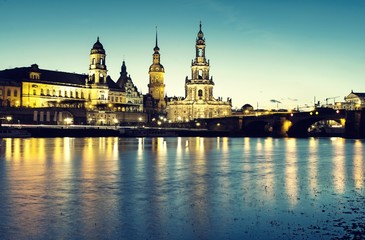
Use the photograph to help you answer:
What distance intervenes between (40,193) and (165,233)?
33.9 ft

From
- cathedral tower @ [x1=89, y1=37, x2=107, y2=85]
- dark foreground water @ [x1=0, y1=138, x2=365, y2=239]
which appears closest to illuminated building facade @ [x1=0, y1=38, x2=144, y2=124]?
cathedral tower @ [x1=89, y1=37, x2=107, y2=85]

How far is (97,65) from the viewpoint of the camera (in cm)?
18625

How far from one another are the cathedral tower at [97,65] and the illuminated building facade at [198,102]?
30.4 metres

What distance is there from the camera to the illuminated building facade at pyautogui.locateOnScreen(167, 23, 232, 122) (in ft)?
633

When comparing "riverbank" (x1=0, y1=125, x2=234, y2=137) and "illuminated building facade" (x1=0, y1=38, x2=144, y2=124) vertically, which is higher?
"illuminated building facade" (x1=0, y1=38, x2=144, y2=124)

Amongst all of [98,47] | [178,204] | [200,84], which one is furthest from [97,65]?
[178,204]

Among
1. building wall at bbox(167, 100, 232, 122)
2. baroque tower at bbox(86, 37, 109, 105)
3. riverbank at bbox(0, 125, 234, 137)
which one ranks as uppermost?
baroque tower at bbox(86, 37, 109, 105)

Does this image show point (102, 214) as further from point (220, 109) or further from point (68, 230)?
point (220, 109)

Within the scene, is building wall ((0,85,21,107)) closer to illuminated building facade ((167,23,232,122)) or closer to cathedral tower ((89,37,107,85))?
cathedral tower ((89,37,107,85))

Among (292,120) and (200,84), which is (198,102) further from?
(292,120)

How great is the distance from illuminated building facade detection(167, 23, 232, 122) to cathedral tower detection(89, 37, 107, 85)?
30.4 metres

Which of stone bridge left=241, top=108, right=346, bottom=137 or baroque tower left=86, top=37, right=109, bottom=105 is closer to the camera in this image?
stone bridge left=241, top=108, right=346, bottom=137

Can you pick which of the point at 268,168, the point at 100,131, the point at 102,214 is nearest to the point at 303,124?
the point at 100,131

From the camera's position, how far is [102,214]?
64.2 ft
